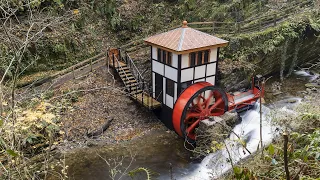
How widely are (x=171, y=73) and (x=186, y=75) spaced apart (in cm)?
69

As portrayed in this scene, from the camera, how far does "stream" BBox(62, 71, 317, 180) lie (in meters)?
10.2

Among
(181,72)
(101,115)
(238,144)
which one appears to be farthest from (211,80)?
(101,115)

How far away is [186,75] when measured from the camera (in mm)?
12062

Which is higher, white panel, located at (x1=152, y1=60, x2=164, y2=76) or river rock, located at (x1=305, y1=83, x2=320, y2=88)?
white panel, located at (x1=152, y1=60, x2=164, y2=76)

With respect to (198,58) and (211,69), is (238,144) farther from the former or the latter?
(211,69)

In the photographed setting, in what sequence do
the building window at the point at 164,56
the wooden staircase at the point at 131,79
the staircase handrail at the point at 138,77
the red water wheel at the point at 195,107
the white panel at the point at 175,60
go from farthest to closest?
the staircase handrail at the point at 138,77, the wooden staircase at the point at 131,79, the building window at the point at 164,56, the white panel at the point at 175,60, the red water wheel at the point at 195,107

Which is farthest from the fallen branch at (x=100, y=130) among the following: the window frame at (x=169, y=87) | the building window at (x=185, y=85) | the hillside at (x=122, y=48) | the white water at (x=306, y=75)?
the white water at (x=306, y=75)

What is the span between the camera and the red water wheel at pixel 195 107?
11.6 metres

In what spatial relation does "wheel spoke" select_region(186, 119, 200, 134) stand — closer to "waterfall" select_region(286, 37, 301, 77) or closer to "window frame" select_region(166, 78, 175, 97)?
"window frame" select_region(166, 78, 175, 97)

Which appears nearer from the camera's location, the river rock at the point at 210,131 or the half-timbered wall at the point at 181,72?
the river rock at the point at 210,131

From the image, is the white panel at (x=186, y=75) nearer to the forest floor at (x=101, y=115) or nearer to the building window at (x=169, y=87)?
the building window at (x=169, y=87)

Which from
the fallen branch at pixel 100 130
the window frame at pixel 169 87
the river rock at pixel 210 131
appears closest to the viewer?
the river rock at pixel 210 131

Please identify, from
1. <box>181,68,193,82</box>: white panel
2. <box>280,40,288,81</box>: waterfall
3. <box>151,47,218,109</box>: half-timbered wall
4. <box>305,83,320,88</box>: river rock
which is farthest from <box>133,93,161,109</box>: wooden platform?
<box>305,83,320,88</box>: river rock

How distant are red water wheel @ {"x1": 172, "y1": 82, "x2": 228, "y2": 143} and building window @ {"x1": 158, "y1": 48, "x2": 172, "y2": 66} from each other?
1551 millimetres
